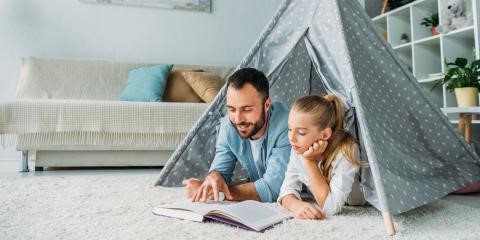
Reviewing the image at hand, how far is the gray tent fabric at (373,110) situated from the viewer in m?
1.33

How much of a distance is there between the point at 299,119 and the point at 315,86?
0.95 m

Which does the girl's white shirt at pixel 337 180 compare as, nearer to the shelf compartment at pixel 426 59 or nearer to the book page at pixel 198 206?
the book page at pixel 198 206

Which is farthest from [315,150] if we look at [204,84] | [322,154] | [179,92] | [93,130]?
[179,92]

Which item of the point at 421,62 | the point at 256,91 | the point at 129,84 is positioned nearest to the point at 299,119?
the point at 256,91

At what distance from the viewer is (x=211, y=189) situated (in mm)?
1447

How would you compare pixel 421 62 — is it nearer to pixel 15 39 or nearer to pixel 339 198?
pixel 339 198

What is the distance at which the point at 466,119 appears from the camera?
2.56 m

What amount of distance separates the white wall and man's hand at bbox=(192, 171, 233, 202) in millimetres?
2599

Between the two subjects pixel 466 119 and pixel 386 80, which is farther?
pixel 466 119

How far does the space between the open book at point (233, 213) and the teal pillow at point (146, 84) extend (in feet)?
6.35

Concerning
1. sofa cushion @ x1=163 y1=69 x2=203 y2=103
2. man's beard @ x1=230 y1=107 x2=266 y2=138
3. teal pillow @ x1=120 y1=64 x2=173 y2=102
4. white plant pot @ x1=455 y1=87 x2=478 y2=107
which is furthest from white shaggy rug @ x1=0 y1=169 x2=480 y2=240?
sofa cushion @ x1=163 y1=69 x2=203 y2=103

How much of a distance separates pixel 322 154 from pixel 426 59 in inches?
104

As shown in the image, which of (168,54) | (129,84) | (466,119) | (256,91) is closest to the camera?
(256,91)

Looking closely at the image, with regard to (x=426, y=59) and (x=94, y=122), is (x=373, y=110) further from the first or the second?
(x=426, y=59)
